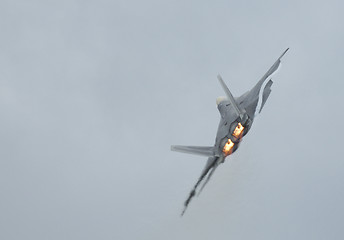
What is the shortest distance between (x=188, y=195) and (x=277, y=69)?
89.3ft

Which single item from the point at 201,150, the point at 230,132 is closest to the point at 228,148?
the point at 230,132

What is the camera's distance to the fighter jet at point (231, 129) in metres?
93.2

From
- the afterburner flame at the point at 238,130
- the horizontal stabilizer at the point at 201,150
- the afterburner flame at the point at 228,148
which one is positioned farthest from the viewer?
the horizontal stabilizer at the point at 201,150

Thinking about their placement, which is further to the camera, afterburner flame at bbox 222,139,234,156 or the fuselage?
afterburner flame at bbox 222,139,234,156

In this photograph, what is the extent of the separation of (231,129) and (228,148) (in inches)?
147

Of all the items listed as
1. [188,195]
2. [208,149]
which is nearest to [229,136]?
[208,149]

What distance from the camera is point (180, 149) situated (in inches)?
3750

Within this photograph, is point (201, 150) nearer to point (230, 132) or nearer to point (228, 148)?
point (228, 148)

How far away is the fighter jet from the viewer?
93.2 m

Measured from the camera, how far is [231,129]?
93.6 m

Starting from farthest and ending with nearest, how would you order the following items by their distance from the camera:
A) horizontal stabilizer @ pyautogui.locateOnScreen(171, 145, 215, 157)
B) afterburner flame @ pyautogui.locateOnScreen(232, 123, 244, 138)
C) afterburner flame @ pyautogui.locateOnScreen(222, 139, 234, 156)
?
1. horizontal stabilizer @ pyautogui.locateOnScreen(171, 145, 215, 157)
2. afterburner flame @ pyautogui.locateOnScreen(222, 139, 234, 156)
3. afterburner flame @ pyautogui.locateOnScreen(232, 123, 244, 138)

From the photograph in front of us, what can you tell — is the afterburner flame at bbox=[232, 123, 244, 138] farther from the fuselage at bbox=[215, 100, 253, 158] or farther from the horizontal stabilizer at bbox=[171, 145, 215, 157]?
the horizontal stabilizer at bbox=[171, 145, 215, 157]

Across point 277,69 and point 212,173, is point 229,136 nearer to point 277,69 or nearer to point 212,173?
point 212,173

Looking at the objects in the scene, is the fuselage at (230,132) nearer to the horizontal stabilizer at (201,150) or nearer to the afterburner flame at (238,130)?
the afterburner flame at (238,130)
